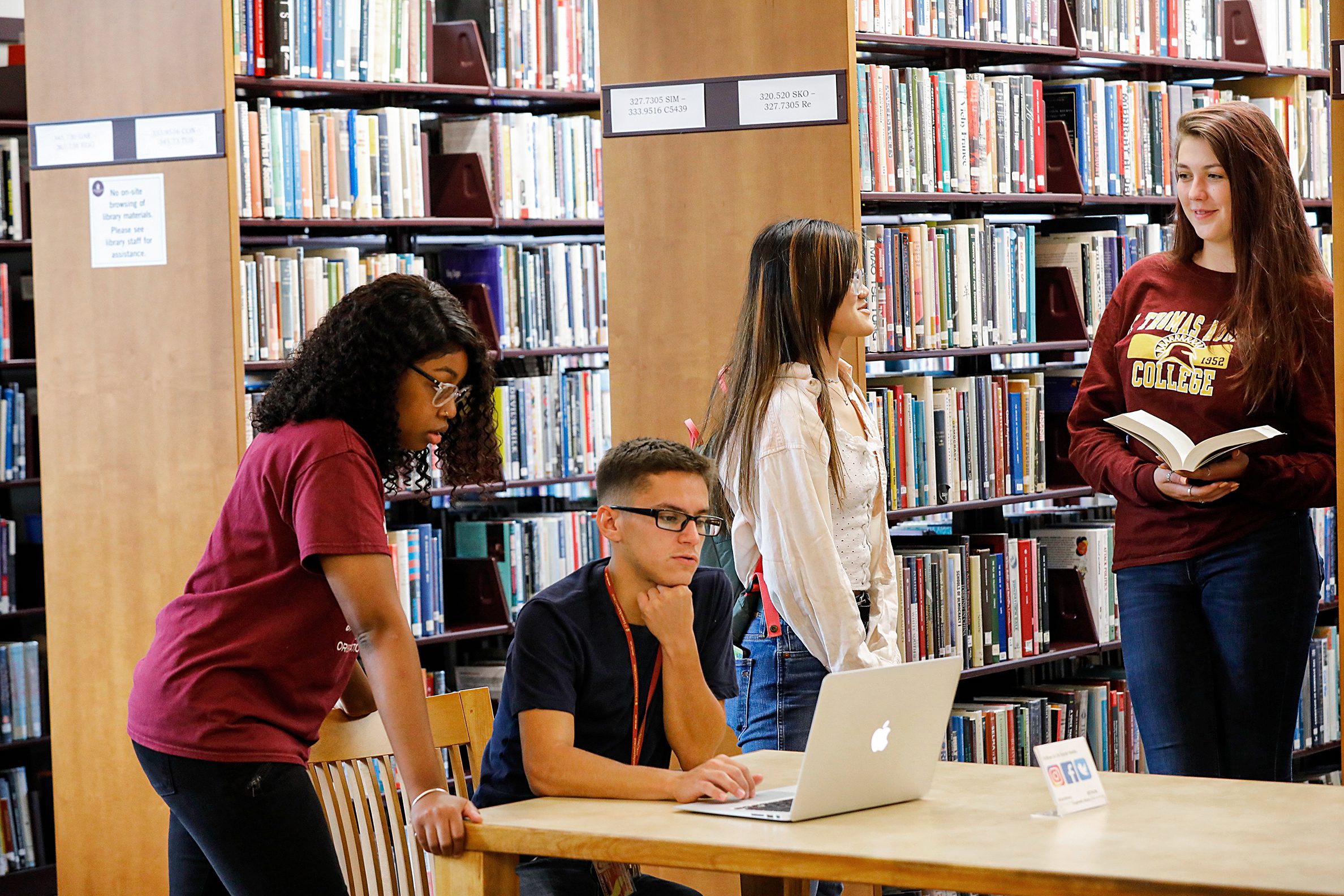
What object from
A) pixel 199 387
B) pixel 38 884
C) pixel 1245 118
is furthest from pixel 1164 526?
pixel 38 884

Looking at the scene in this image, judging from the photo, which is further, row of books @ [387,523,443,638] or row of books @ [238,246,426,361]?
row of books @ [387,523,443,638]

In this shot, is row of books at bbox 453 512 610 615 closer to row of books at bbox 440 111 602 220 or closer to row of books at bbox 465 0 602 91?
row of books at bbox 440 111 602 220

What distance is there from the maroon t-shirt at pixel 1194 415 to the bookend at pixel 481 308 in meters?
2.14

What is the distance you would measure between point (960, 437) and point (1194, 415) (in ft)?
4.29

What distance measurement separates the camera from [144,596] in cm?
409

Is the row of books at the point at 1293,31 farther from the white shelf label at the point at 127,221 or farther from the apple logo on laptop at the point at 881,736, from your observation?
the apple logo on laptop at the point at 881,736

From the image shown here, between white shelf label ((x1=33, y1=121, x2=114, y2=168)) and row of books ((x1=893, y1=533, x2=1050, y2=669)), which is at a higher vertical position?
white shelf label ((x1=33, y1=121, x2=114, y2=168))

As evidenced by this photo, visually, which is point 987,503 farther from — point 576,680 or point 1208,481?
point 576,680

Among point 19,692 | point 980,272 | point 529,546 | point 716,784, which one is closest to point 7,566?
point 19,692

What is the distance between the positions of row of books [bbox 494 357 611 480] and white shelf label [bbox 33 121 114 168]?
135cm

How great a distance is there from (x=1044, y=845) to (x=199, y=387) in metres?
2.67

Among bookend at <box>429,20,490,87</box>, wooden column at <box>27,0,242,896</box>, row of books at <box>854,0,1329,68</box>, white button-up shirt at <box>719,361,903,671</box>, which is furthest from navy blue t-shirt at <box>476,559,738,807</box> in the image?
bookend at <box>429,20,490,87</box>

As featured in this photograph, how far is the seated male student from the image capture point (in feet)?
7.75

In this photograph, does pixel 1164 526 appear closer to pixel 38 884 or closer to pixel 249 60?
pixel 249 60
